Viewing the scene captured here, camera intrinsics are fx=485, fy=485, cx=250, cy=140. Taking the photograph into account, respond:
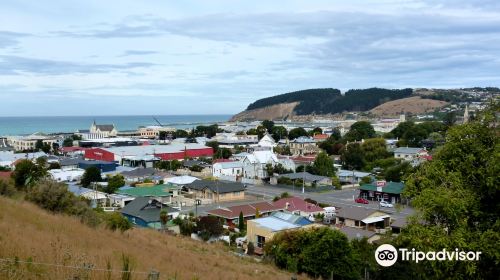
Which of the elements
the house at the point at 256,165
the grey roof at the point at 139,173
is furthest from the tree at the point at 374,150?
the grey roof at the point at 139,173

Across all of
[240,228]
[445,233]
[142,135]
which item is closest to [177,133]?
[142,135]

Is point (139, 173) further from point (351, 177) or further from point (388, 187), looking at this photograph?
point (388, 187)

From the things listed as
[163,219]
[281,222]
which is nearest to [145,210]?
[163,219]

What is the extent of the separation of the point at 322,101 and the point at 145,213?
155056 millimetres

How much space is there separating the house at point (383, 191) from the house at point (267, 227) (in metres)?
11.2

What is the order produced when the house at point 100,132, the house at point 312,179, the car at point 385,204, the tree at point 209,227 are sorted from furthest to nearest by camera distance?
the house at point 100,132 < the house at point 312,179 < the car at point 385,204 < the tree at point 209,227

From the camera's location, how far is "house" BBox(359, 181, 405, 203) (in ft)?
93.9

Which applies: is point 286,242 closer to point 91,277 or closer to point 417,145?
point 91,277

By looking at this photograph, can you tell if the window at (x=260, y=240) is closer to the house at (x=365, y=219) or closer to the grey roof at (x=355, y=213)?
the house at (x=365, y=219)

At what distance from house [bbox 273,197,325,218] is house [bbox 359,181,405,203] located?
5581 mm

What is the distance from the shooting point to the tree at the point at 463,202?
594 centimetres

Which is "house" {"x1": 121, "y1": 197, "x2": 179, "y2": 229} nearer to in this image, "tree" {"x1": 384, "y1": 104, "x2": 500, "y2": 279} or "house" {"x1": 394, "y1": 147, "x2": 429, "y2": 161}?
"tree" {"x1": 384, "y1": 104, "x2": 500, "y2": 279}

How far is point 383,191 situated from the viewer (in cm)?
2886

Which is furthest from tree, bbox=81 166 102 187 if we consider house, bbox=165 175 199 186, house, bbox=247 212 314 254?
house, bbox=247 212 314 254
